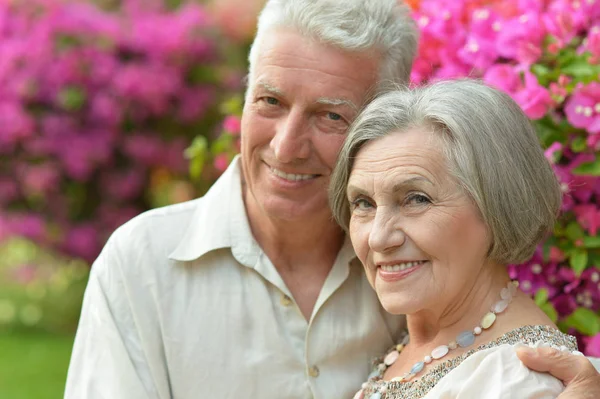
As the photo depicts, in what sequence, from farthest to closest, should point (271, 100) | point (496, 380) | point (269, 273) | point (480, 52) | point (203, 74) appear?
point (203, 74)
point (480, 52)
point (269, 273)
point (271, 100)
point (496, 380)

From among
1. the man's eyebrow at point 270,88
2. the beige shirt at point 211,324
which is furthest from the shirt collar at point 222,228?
the man's eyebrow at point 270,88

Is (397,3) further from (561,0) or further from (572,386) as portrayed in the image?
(572,386)

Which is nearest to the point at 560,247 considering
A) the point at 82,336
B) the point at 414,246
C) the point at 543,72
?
the point at 543,72

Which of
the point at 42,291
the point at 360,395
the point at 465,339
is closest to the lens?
the point at 465,339

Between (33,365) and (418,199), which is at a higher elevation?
(418,199)

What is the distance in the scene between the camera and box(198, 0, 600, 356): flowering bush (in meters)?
3.26

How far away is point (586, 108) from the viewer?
3.22 metres

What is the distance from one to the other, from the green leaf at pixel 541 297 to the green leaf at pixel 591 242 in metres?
0.21

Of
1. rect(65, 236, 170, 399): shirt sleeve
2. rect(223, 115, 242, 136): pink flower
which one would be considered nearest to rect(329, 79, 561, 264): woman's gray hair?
rect(65, 236, 170, 399): shirt sleeve

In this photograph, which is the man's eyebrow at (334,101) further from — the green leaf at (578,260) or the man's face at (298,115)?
the green leaf at (578,260)

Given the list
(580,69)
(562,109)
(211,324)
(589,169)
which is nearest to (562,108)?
(562,109)

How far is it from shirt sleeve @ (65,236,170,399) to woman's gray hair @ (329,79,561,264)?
37.1 inches

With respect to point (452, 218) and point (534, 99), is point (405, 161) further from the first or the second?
point (534, 99)

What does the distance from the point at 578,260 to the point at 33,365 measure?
17.3 feet
